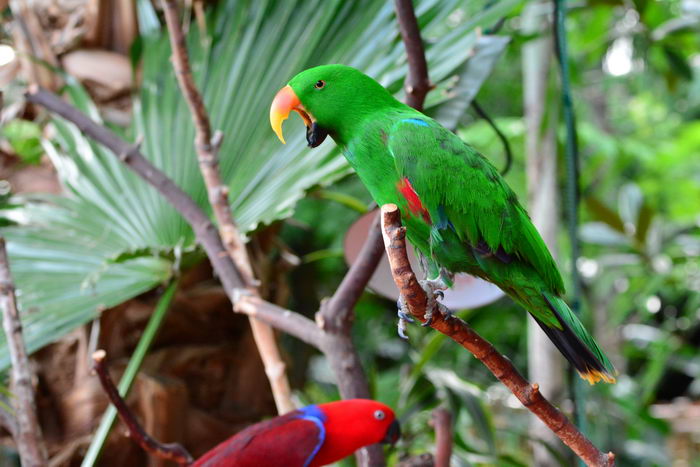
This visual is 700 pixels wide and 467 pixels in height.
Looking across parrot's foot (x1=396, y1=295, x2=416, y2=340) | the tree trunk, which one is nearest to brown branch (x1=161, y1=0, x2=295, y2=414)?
parrot's foot (x1=396, y1=295, x2=416, y2=340)

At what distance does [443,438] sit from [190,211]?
1.71ft

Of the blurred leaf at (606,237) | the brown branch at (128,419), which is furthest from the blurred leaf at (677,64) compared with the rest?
the brown branch at (128,419)

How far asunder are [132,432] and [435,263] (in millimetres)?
492

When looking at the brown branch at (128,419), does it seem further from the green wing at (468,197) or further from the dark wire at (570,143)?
the dark wire at (570,143)

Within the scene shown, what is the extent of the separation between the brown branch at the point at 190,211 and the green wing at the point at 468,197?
12.4 inches

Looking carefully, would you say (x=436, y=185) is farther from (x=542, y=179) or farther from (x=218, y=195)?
(x=542, y=179)

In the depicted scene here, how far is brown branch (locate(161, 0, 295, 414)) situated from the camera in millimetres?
1046

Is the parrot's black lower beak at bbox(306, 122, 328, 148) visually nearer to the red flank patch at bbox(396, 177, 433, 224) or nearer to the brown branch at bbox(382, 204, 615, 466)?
the red flank patch at bbox(396, 177, 433, 224)

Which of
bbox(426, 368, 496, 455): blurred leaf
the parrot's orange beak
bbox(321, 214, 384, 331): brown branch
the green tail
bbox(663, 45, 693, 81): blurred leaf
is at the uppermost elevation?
the parrot's orange beak

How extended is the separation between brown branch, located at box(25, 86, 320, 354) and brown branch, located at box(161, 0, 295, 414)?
3cm

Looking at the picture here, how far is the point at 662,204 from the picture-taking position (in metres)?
4.45

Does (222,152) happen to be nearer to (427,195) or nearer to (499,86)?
(427,195)

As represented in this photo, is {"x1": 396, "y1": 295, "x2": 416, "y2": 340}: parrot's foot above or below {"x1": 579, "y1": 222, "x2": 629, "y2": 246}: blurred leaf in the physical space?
above

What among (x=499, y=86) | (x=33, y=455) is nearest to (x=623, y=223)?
(x=33, y=455)
